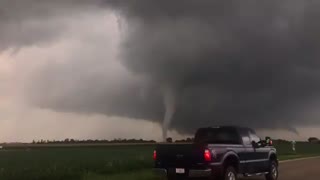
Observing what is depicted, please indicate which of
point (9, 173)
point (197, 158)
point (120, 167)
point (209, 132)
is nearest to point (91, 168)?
point (120, 167)

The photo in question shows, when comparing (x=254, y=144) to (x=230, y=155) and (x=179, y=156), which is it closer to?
(x=230, y=155)

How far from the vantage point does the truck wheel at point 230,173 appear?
17675 mm

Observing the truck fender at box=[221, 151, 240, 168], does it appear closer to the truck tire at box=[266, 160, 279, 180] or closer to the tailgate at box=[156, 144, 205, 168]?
the tailgate at box=[156, 144, 205, 168]

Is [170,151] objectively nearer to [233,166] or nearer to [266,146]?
[233,166]

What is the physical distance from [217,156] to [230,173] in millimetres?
1027

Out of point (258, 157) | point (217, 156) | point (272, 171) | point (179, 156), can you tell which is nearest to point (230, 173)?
point (217, 156)

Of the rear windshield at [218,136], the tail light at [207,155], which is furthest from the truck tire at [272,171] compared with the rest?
the tail light at [207,155]

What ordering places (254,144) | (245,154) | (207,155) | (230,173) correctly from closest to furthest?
(207,155) < (230,173) < (245,154) < (254,144)

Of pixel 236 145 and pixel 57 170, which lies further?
pixel 57 170

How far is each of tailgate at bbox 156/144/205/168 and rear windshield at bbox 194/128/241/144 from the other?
2163mm

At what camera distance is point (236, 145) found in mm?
18547

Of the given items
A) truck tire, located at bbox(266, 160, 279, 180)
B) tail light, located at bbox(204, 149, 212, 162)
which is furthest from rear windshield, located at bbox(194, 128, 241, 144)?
truck tire, located at bbox(266, 160, 279, 180)

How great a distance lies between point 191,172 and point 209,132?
9.68ft

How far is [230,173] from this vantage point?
17.9 meters
